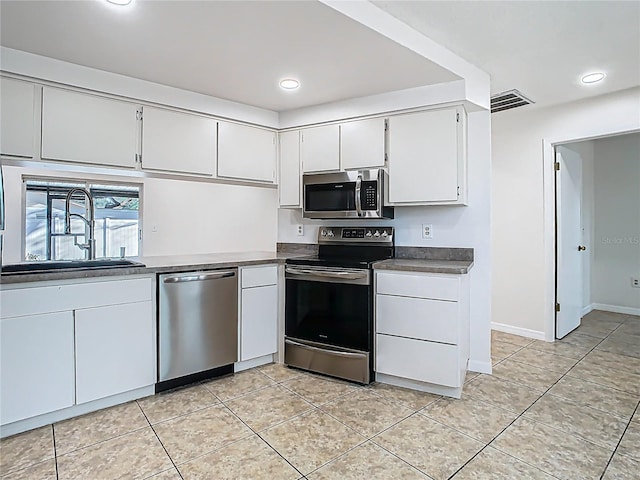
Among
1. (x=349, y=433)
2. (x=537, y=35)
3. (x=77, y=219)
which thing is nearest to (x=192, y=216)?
(x=77, y=219)

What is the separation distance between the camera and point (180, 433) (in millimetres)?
2121

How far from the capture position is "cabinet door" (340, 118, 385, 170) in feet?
9.97

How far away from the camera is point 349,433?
2.13m

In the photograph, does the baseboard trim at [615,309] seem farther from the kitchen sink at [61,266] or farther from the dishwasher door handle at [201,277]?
the kitchen sink at [61,266]

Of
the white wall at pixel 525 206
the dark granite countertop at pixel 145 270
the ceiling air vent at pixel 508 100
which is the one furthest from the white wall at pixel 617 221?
the dark granite countertop at pixel 145 270

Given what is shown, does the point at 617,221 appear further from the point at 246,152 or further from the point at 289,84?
the point at 246,152

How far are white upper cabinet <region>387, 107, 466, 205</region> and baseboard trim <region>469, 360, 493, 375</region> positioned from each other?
51.7 inches

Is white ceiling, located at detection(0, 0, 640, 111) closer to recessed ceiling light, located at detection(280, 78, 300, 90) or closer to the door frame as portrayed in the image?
recessed ceiling light, located at detection(280, 78, 300, 90)

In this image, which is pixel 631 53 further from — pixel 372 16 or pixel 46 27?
pixel 46 27

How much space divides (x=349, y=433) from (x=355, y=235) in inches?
65.8

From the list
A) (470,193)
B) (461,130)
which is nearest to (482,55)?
(461,130)

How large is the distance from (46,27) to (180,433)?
90.1 inches

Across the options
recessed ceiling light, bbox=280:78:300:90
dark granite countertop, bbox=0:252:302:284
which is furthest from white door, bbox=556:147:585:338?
dark granite countertop, bbox=0:252:302:284

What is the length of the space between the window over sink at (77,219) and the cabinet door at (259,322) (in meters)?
1.49
